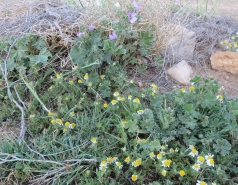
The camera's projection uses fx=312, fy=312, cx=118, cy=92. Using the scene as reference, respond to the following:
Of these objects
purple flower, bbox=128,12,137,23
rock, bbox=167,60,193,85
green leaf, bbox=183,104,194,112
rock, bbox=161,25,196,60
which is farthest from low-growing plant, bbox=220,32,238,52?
green leaf, bbox=183,104,194,112

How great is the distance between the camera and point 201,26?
3.50m

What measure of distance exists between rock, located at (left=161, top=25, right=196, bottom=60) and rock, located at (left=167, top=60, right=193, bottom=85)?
0.61 feet

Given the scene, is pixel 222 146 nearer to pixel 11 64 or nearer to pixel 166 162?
pixel 166 162

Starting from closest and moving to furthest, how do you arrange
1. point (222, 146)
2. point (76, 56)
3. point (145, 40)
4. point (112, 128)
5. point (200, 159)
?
point (200, 159)
point (222, 146)
point (112, 128)
point (76, 56)
point (145, 40)

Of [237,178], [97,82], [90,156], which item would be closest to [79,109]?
[97,82]

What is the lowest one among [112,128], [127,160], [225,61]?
[225,61]

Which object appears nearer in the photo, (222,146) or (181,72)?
(222,146)

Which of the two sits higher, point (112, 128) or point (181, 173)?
point (181, 173)

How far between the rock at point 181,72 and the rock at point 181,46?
7.3 inches

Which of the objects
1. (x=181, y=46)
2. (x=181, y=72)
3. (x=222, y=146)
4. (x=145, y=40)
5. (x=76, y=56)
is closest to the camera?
(x=222, y=146)

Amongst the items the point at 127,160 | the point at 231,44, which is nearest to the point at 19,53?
the point at 127,160

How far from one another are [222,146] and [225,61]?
53.9 inches

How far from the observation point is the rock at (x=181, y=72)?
2795 mm

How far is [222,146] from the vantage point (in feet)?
5.89
